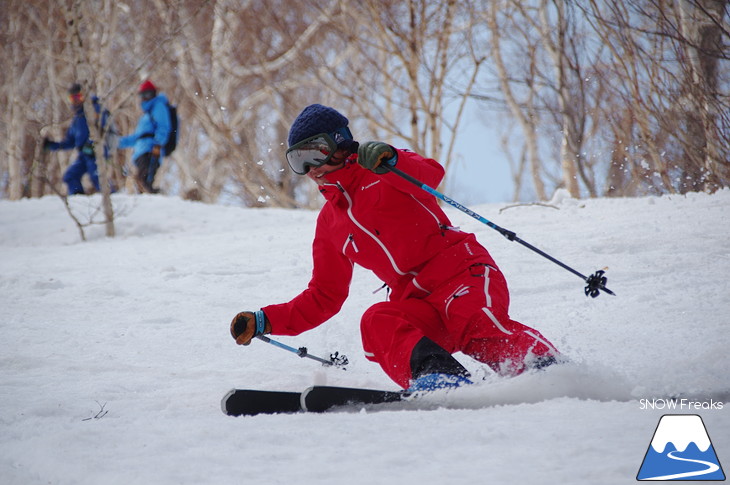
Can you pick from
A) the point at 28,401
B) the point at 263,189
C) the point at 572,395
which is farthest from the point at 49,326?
the point at 263,189

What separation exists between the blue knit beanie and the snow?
0.95 meters

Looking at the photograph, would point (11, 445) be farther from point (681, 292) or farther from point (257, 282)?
point (681, 292)

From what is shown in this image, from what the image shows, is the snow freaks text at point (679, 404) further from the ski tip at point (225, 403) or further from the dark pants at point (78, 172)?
the dark pants at point (78, 172)

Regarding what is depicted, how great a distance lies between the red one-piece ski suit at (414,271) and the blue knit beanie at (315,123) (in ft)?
0.54

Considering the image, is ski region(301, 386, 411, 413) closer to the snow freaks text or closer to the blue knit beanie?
the snow freaks text


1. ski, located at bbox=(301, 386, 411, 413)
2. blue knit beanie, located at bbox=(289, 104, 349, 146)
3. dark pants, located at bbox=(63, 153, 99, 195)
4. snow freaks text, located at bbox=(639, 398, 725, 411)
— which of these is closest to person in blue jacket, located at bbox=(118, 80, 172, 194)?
dark pants, located at bbox=(63, 153, 99, 195)

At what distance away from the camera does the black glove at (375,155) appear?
98.0 inches

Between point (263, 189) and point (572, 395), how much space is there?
11.8 metres

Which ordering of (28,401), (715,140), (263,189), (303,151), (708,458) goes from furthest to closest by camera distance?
1. (263,189)
2. (715,140)
3. (303,151)
4. (28,401)
5. (708,458)

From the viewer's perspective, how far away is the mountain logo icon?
59.7 inches

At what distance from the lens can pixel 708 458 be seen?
1.58 meters

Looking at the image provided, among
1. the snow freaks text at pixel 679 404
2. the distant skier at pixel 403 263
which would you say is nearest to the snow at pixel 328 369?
the snow freaks text at pixel 679 404

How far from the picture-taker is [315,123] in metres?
2.74

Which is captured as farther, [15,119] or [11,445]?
[15,119]
